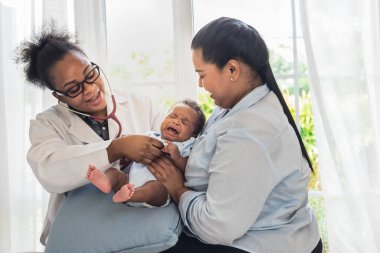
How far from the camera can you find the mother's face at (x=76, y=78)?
1812mm

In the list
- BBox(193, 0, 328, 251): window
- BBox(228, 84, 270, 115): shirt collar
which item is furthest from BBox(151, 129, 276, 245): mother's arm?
BBox(193, 0, 328, 251): window

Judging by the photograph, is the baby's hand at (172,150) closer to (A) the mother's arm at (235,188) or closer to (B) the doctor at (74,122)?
(B) the doctor at (74,122)

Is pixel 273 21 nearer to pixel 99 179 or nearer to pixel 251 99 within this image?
pixel 251 99

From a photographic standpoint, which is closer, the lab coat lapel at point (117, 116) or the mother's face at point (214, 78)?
the mother's face at point (214, 78)

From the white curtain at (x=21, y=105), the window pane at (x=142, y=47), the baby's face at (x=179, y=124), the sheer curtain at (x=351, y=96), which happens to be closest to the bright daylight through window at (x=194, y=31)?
the window pane at (x=142, y=47)

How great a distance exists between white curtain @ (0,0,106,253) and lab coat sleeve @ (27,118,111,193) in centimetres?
80

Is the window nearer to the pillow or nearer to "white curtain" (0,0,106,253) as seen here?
"white curtain" (0,0,106,253)

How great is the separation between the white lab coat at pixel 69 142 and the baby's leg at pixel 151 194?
0.62ft

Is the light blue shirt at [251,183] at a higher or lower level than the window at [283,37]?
lower

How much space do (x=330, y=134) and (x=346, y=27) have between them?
466 mm

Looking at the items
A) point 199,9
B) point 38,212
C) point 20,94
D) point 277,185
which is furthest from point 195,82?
point 277,185

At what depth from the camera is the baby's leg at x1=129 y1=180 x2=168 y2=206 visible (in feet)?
4.97

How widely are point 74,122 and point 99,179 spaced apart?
43cm

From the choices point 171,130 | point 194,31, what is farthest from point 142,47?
point 171,130
